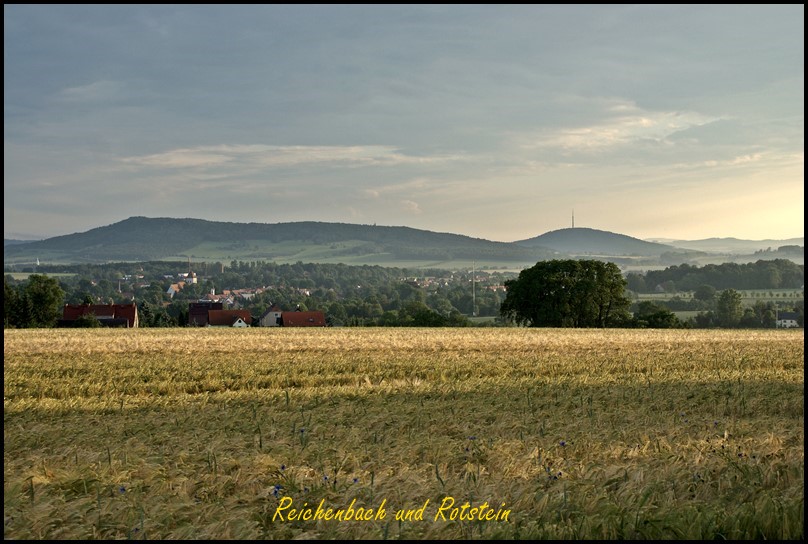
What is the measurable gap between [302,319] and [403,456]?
86.3 meters

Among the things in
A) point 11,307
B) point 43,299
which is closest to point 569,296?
point 43,299

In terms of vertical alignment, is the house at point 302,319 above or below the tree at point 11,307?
below

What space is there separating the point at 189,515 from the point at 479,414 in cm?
763

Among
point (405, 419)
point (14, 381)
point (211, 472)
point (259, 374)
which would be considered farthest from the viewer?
point (259, 374)

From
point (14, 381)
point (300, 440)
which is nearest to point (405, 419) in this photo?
point (300, 440)

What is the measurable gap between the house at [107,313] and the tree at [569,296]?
50863mm

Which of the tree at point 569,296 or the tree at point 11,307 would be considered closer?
the tree at point 569,296

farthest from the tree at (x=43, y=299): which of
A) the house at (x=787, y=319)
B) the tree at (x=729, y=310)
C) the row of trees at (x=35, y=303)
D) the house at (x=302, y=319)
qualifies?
the house at (x=787, y=319)

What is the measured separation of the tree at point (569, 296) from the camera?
69562 mm

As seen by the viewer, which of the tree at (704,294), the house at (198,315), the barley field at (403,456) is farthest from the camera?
the tree at (704,294)

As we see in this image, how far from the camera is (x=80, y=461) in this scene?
9.03m

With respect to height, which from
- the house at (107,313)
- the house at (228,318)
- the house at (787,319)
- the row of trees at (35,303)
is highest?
the row of trees at (35,303)

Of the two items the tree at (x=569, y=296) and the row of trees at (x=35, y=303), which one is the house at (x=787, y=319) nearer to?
the tree at (x=569, y=296)

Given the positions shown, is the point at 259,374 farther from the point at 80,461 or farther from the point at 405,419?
the point at 80,461
